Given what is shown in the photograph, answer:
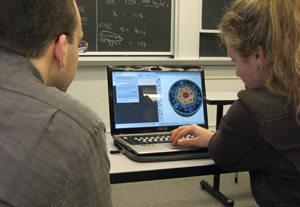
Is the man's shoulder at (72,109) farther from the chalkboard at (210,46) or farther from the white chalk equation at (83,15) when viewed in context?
the chalkboard at (210,46)

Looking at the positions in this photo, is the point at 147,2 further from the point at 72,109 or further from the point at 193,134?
the point at 72,109

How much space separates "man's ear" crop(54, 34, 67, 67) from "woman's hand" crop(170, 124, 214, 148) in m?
0.71

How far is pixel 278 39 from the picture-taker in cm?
98

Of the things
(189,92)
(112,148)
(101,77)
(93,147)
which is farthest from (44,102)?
(101,77)

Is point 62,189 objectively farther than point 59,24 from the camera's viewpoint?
No

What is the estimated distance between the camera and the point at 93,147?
65 cm

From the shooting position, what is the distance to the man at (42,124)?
1.84 feet

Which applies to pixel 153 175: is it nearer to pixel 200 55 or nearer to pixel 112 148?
pixel 112 148

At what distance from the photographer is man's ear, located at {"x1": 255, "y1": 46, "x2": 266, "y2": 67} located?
3.38 ft

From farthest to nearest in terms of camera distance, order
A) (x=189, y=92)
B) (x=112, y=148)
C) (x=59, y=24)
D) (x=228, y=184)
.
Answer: (x=228, y=184) → (x=189, y=92) → (x=112, y=148) → (x=59, y=24)

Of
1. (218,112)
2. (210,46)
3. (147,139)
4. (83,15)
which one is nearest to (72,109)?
(147,139)

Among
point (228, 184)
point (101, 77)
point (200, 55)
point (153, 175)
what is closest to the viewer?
point (153, 175)

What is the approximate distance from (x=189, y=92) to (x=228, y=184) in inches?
59.7

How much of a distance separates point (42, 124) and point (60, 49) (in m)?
0.21
